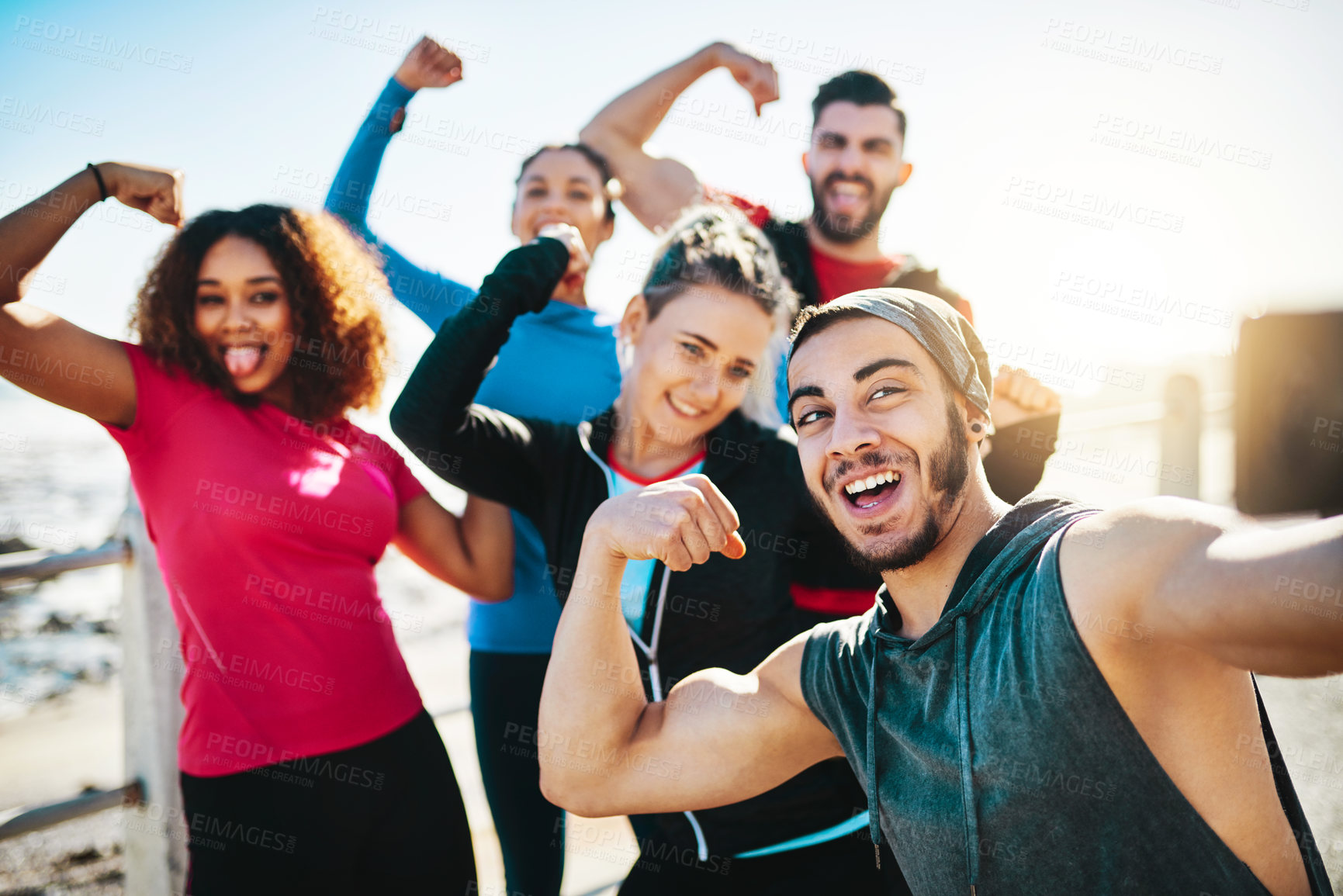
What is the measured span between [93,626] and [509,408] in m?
10.1

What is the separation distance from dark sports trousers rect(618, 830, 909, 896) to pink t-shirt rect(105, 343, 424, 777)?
33.4 inches

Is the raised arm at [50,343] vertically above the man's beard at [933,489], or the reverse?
the raised arm at [50,343]

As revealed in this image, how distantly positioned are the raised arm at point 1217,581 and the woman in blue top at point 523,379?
164 centimetres

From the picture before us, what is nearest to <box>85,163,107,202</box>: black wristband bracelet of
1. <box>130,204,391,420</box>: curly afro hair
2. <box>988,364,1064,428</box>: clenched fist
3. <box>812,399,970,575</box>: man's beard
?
<box>130,204,391,420</box>: curly afro hair

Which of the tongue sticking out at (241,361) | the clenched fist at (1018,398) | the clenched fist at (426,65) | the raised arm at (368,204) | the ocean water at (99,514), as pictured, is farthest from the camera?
the ocean water at (99,514)

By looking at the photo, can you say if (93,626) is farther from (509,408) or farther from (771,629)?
(771,629)

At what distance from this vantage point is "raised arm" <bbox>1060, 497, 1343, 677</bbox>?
0.95 m

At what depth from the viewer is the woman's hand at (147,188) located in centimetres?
231

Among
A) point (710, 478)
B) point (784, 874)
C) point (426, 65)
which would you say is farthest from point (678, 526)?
point (426, 65)

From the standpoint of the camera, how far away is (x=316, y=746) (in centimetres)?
198

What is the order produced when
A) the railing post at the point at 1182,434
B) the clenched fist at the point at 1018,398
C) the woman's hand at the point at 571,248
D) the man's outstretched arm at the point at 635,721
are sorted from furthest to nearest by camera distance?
1. the railing post at the point at 1182,434
2. the woman's hand at the point at 571,248
3. the clenched fist at the point at 1018,398
4. the man's outstretched arm at the point at 635,721

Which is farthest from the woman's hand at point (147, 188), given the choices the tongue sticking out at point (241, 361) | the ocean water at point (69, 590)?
the ocean water at point (69, 590)

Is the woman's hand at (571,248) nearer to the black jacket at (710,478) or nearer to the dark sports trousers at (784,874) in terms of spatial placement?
the black jacket at (710,478)

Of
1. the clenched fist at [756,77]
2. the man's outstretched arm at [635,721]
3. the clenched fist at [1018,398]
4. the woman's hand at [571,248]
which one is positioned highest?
the clenched fist at [756,77]
